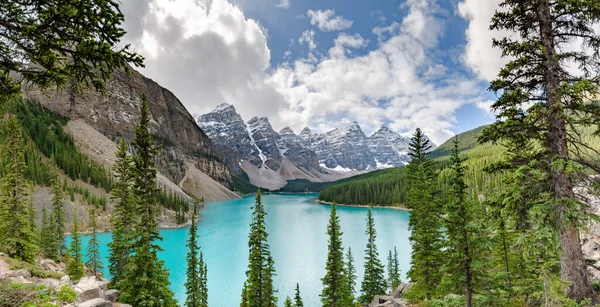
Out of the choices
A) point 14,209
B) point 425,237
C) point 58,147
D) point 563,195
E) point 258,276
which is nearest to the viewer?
point 563,195

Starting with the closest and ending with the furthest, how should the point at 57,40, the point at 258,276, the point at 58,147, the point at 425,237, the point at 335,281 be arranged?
the point at 57,40, the point at 425,237, the point at 258,276, the point at 335,281, the point at 58,147

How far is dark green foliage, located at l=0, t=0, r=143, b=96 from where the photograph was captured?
215 inches

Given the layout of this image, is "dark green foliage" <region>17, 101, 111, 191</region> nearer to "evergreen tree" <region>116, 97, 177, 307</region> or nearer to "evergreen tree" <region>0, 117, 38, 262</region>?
"evergreen tree" <region>0, 117, 38, 262</region>

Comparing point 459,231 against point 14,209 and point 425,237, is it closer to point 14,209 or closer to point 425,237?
point 425,237

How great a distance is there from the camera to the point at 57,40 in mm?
5711

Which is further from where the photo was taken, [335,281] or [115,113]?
[115,113]

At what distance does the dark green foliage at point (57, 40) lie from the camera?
547cm

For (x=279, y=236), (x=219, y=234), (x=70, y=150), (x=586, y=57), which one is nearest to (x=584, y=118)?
(x=586, y=57)

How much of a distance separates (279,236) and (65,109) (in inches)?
5688

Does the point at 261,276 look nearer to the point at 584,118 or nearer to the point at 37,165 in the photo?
the point at 584,118

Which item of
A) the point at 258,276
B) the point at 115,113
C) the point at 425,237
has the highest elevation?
the point at 115,113

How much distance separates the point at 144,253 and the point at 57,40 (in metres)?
13.1

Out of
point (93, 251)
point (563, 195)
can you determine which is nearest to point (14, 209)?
point (93, 251)

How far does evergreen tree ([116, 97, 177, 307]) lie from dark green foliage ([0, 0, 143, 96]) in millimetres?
9545
